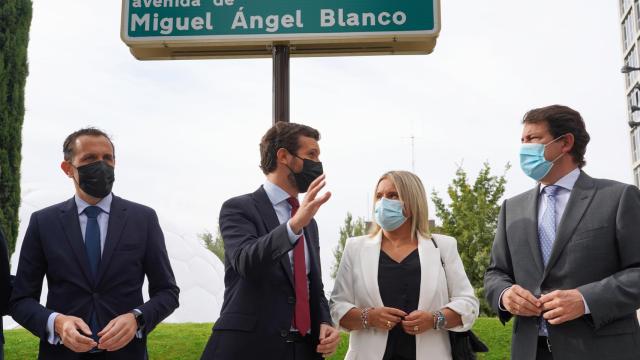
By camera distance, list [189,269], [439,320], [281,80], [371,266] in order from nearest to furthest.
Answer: [439,320], [371,266], [281,80], [189,269]

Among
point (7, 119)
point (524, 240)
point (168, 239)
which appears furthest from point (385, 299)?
point (168, 239)

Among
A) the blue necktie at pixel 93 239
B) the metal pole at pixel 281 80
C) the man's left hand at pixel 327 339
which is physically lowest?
the man's left hand at pixel 327 339

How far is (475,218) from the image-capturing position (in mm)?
23812

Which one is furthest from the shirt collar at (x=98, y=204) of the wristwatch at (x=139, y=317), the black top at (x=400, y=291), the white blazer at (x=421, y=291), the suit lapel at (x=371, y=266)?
the black top at (x=400, y=291)

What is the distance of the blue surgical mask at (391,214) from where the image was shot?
471 centimetres

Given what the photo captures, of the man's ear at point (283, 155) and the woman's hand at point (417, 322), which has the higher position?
the man's ear at point (283, 155)

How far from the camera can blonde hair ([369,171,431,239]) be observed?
15.6ft

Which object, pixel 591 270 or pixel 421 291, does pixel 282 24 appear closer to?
pixel 421 291

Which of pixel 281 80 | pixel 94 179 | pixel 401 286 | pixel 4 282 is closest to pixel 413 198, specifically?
pixel 401 286

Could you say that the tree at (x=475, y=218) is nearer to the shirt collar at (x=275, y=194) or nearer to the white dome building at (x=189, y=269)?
the white dome building at (x=189, y=269)

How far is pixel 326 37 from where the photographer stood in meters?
4.71

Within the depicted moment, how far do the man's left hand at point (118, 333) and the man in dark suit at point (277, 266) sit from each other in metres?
0.44

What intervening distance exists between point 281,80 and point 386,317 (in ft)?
5.81

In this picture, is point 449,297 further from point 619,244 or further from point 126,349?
point 126,349
